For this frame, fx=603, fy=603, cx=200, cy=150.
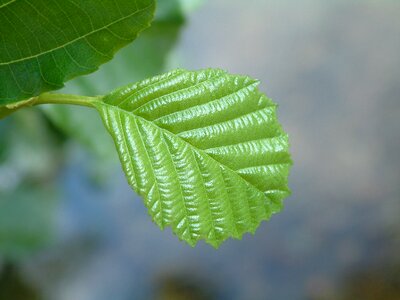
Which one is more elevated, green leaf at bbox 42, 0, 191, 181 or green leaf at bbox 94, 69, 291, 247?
green leaf at bbox 42, 0, 191, 181

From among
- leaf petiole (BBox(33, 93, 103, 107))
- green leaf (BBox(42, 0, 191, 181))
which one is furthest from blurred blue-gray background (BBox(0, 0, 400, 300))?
leaf petiole (BBox(33, 93, 103, 107))

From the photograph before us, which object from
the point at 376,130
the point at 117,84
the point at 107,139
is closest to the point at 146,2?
the point at 117,84

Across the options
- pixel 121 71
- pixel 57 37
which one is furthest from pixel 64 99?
pixel 121 71

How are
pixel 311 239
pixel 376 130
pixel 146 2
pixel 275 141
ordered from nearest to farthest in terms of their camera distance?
1. pixel 146 2
2. pixel 275 141
3. pixel 311 239
4. pixel 376 130

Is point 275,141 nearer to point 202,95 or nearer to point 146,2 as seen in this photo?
point 202,95

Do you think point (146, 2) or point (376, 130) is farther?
point (376, 130)

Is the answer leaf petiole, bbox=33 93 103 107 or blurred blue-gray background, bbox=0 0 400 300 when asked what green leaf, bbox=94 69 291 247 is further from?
blurred blue-gray background, bbox=0 0 400 300

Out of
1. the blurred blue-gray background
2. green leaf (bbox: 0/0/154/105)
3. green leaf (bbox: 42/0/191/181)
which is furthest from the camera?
the blurred blue-gray background

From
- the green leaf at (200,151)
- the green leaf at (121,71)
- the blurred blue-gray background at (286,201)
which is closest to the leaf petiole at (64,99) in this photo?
the green leaf at (200,151)
